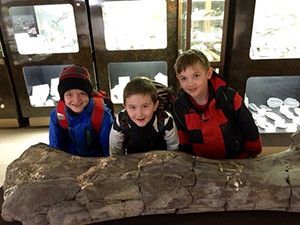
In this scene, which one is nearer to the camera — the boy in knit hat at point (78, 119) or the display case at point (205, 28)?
the boy in knit hat at point (78, 119)

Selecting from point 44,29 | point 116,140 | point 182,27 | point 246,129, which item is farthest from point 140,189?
point 44,29

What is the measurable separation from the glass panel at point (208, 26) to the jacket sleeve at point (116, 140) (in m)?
1.13

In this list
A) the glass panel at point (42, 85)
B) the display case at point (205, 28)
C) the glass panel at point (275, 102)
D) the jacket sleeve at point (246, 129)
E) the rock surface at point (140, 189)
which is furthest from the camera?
the glass panel at point (42, 85)

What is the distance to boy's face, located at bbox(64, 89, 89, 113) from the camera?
1482 millimetres

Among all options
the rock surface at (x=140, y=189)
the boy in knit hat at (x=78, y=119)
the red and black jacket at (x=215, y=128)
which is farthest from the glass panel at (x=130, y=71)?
the rock surface at (x=140, y=189)

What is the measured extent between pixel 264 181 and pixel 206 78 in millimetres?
479

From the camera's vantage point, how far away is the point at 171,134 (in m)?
1.40

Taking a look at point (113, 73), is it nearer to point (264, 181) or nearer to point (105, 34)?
point (105, 34)

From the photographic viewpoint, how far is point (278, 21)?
2314mm

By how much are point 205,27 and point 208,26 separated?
0.02m

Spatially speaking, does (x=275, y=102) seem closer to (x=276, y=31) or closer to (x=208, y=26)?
(x=276, y=31)

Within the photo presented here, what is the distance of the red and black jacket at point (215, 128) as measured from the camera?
56.2 inches

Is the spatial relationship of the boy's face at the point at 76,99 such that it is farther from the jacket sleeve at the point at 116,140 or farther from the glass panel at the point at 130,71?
the glass panel at the point at 130,71

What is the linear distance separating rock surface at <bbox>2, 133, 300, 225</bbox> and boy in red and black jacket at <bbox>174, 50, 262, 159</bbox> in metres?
0.26
